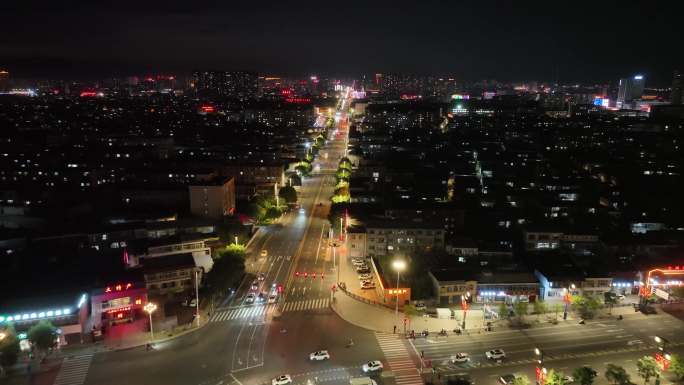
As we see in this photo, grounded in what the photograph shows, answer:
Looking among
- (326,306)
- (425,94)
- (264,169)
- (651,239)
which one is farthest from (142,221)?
(425,94)

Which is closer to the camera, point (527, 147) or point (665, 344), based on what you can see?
point (665, 344)

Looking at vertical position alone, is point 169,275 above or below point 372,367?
above

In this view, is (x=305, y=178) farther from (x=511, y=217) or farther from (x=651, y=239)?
(x=651, y=239)

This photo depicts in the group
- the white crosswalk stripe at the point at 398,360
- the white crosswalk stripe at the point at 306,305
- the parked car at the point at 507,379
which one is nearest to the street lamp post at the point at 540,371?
the parked car at the point at 507,379

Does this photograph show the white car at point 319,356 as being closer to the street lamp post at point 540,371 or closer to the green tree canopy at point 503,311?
the street lamp post at point 540,371

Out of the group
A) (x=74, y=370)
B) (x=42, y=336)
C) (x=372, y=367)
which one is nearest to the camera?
(x=372, y=367)

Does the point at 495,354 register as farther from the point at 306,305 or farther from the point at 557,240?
the point at 557,240

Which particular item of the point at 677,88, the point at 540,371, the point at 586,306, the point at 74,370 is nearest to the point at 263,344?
the point at 74,370
